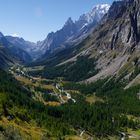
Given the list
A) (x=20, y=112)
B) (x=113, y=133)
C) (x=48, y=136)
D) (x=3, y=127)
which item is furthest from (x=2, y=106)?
(x=113, y=133)

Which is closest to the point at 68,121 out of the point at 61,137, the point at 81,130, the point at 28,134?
the point at 81,130

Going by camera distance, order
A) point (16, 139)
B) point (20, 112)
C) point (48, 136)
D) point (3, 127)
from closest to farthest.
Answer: point (16, 139), point (3, 127), point (48, 136), point (20, 112)

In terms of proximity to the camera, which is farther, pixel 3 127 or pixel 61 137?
pixel 61 137

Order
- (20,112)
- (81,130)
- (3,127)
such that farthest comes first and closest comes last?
(81,130), (20,112), (3,127)

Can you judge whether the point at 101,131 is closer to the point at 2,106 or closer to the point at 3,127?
the point at 2,106

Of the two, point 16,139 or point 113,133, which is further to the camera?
point 113,133

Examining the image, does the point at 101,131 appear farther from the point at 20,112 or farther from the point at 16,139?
the point at 16,139

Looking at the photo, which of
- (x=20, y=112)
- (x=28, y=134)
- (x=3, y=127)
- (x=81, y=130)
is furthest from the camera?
(x=81, y=130)

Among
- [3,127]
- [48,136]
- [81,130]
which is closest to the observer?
[3,127]

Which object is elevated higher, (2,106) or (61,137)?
(2,106)
